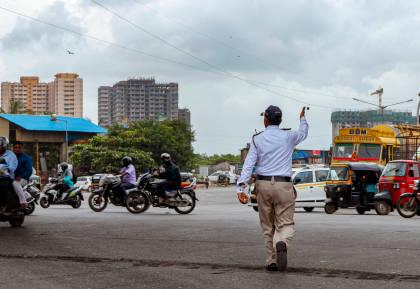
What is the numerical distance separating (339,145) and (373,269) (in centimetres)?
3129

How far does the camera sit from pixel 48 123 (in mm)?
84375

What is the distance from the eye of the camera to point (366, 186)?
27531 mm

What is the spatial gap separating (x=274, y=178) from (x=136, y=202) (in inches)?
557

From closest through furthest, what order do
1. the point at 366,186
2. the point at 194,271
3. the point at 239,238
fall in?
1. the point at 194,271
2. the point at 239,238
3. the point at 366,186

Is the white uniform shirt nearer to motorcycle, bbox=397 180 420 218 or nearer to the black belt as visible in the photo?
the black belt

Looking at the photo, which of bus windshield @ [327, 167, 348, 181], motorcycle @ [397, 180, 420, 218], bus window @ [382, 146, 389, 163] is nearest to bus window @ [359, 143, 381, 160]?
bus window @ [382, 146, 389, 163]

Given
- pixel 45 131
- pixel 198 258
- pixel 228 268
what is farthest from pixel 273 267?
pixel 45 131

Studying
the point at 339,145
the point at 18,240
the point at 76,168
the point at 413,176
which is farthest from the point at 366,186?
the point at 76,168

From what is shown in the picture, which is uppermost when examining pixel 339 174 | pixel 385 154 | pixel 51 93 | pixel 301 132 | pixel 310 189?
pixel 51 93

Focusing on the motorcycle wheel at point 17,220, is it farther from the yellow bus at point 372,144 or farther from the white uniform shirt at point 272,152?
the yellow bus at point 372,144

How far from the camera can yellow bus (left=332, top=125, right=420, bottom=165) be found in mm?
38094

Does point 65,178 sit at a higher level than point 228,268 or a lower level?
higher

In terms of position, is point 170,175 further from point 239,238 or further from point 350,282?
point 350,282

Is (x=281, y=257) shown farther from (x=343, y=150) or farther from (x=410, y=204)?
(x=343, y=150)
